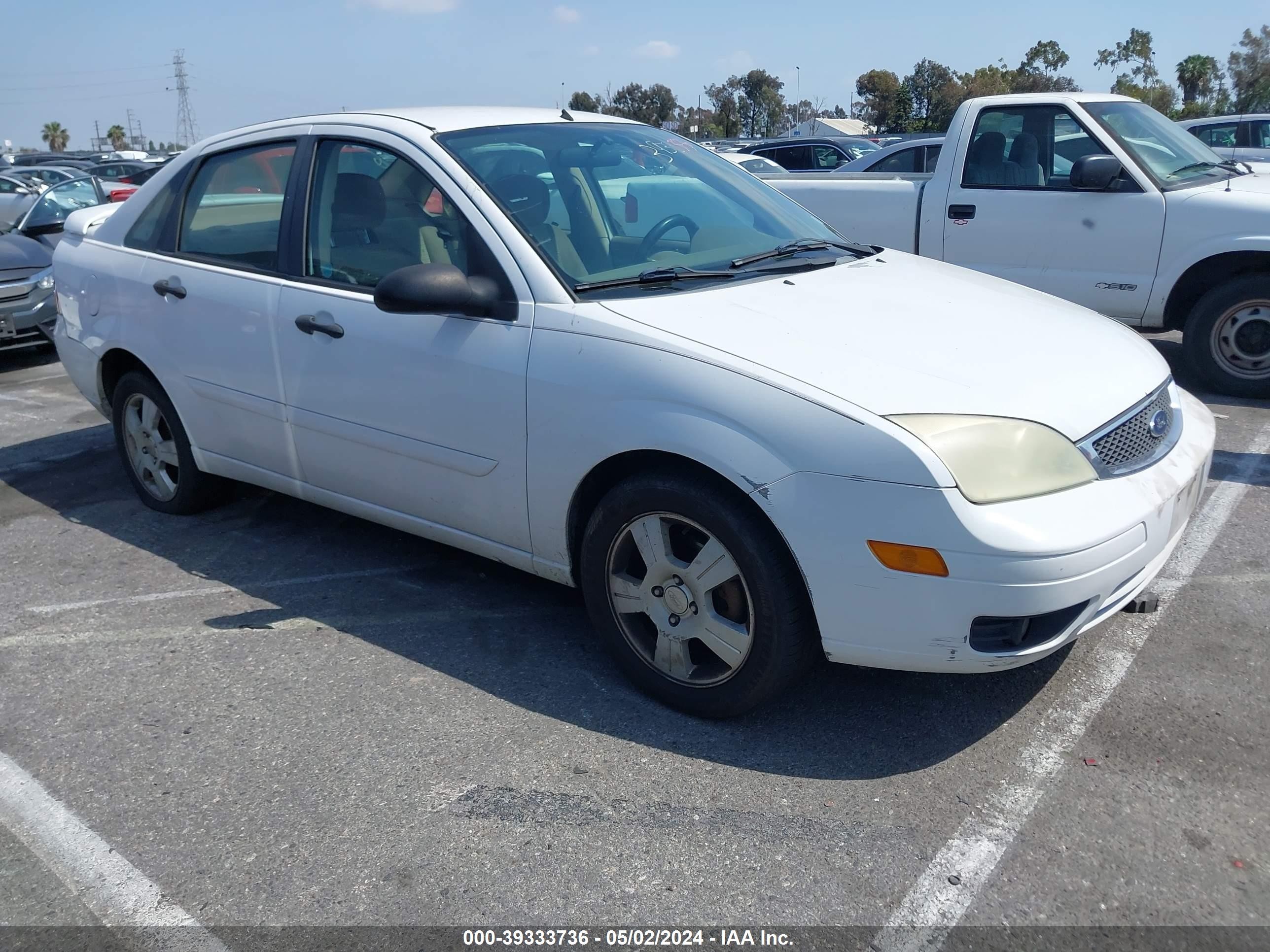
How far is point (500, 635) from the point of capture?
12.5 feet

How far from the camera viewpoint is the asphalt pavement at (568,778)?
246 centimetres

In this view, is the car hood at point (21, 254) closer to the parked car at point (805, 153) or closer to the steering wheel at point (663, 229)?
the steering wheel at point (663, 229)

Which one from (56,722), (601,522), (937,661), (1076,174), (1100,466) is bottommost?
(56,722)

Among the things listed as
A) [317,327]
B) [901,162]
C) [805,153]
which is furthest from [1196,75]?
[317,327]

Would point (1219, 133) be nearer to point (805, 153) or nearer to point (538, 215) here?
point (805, 153)

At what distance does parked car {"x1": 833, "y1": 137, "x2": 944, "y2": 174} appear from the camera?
10117 millimetres

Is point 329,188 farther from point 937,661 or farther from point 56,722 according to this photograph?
point 937,661

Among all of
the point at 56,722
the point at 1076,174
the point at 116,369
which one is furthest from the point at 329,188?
the point at 1076,174

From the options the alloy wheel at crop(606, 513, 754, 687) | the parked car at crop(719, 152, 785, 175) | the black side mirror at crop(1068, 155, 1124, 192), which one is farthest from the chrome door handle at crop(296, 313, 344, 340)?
the parked car at crop(719, 152, 785, 175)

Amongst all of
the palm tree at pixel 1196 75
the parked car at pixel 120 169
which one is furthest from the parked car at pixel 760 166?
the palm tree at pixel 1196 75

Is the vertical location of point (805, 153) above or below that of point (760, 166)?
below

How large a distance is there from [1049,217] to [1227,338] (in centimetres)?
131

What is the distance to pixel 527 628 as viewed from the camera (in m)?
3.85

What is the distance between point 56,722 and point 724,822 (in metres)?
2.10
